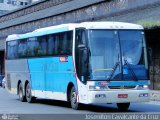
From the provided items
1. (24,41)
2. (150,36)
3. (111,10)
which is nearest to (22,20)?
(111,10)

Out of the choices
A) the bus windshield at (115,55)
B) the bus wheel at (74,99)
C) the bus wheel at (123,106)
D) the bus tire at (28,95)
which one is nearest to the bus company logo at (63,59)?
the bus wheel at (74,99)

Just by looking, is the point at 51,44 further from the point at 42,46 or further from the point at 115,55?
the point at 115,55

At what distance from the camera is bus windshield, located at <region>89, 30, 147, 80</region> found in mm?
18766

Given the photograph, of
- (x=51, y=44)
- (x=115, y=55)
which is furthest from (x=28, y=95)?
(x=115, y=55)

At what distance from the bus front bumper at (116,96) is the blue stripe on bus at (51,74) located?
155 cm

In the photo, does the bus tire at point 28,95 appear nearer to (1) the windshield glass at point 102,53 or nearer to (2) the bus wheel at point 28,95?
(2) the bus wheel at point 28,95

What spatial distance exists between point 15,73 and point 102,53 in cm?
1043

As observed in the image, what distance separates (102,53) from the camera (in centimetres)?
1891

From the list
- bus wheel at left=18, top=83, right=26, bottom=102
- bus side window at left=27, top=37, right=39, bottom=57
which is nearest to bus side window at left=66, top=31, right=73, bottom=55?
bus side window at left=27, top=37, right=39, bottom=57

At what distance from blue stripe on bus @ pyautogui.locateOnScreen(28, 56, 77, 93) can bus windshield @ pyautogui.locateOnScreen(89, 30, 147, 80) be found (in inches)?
65.5

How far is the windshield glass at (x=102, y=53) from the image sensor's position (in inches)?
739

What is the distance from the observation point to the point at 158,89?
114ft

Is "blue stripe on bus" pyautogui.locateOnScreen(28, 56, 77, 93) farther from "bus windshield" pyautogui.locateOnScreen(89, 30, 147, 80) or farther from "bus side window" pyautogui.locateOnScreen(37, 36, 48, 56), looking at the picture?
"bus windshield" pyautogui.locateOnScreen(89, 30, 147, 80)

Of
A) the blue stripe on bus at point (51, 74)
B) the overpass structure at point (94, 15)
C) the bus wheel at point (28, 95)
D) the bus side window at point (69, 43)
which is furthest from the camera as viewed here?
the overpass structure at point (94, 15)
